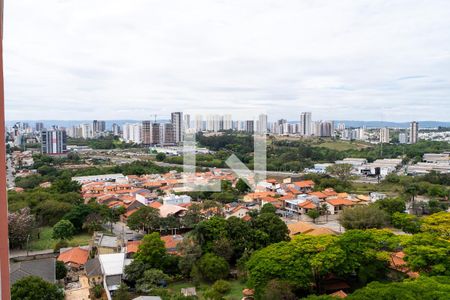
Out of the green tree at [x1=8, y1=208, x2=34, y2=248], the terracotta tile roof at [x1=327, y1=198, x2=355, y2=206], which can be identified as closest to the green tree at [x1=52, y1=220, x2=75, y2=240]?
the green tree at [x1=8, y1=208, x2=34, y2=248]

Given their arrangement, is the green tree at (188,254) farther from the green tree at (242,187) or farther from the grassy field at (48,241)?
the green tree at (242,187)

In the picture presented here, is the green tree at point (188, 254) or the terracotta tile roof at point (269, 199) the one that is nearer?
the green tree at point (188, 254)

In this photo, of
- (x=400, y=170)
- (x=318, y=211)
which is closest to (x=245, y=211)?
(x=318, y=211)

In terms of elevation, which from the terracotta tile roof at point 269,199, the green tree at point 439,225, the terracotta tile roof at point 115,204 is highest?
the green tree at point 439,225

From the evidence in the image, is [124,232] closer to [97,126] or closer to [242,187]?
[242,187]

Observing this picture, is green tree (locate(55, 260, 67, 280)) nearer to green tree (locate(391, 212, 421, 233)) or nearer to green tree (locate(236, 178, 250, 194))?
green tree (locate(391, 212, 421, 233))

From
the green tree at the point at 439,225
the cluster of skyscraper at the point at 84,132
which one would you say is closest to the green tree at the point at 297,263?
the green tree at the point at 439,225
